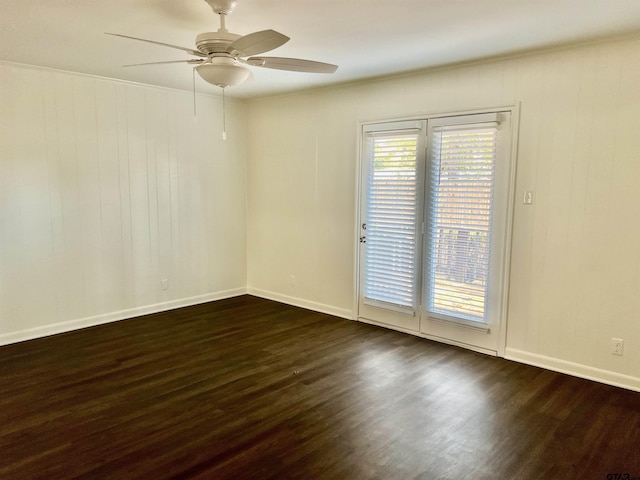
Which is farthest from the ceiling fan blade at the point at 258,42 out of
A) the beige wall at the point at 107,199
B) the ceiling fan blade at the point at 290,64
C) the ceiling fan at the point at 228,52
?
the beige wall at the point at 107,199

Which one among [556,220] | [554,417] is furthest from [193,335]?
A: [556,220]

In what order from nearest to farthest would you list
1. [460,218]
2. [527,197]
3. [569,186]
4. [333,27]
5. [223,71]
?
[223,71], [333,27], [569,186], [527,197], [460,218]

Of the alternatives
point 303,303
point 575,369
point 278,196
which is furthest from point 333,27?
point 303,303

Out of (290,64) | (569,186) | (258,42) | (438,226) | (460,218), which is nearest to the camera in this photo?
(258,42)

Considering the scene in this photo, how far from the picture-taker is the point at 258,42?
228cm

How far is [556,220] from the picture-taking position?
349cm

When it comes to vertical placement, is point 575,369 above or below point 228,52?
below

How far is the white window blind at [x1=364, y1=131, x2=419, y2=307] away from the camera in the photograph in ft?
14.0

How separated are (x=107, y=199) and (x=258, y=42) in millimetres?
3150

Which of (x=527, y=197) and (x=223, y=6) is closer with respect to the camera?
(x=223, y=6)

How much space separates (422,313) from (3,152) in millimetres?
4236

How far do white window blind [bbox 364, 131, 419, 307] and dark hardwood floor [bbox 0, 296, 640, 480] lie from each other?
59cm

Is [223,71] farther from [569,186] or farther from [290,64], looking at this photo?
[569,186]

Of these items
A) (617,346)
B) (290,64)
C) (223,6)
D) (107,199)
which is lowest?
(617,346)
